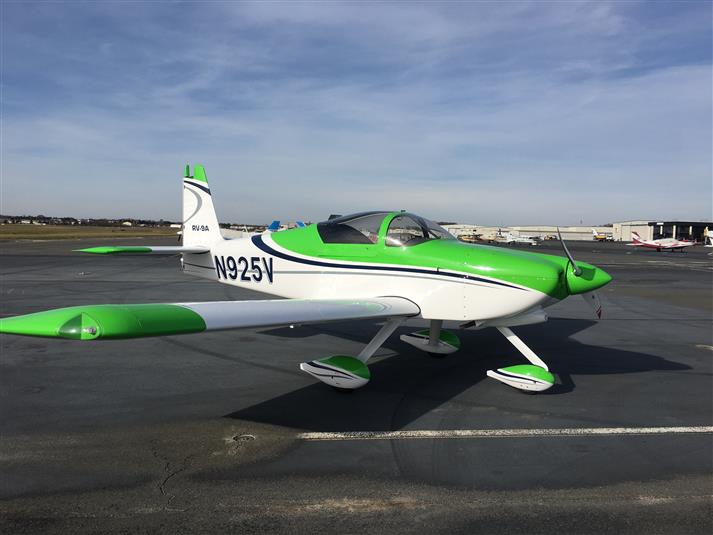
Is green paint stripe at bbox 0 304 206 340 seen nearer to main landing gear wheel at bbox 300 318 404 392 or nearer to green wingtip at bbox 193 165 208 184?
main landing gear wheel at bbox 300 318 404 392

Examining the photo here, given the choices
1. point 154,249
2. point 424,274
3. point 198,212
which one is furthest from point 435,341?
point 198,212

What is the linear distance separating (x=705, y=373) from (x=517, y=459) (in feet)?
15.2

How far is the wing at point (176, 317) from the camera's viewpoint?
342cm

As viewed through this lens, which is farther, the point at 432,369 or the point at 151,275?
the point at 151,275

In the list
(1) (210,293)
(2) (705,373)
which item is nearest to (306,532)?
(2) (705,373)

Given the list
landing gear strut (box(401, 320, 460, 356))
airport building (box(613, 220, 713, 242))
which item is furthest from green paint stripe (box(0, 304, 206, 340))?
airport building (box(613, 220, 713, 242))

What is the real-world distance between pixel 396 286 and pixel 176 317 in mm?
3130

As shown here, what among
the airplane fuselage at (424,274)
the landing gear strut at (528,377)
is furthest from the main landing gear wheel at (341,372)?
the landing gear strut at (528,377)

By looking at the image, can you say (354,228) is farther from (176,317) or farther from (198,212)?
(198,212)

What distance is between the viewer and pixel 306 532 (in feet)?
10.3

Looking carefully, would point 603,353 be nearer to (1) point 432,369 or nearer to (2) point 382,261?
(1) point 432,369

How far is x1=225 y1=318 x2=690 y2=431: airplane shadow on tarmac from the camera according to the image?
512 cm

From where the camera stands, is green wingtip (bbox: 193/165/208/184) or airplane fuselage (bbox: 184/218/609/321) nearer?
airplane fuselage (bbox: 184/218/609/321)

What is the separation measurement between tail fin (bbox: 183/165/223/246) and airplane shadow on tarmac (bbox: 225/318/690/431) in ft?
7.70
